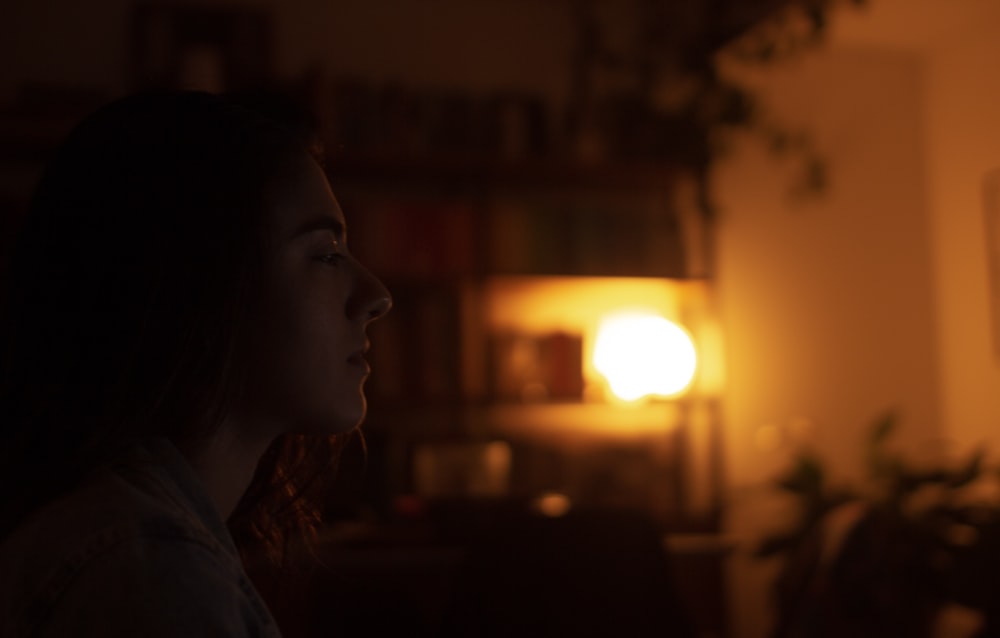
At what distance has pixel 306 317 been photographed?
0.89 metres

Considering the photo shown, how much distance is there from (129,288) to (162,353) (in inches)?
2.3

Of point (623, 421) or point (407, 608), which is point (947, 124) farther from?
point (407, 608)

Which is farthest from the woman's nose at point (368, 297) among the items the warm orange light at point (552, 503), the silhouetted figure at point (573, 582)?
the warm orange light at point (552, 503)

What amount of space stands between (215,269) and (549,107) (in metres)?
3.09

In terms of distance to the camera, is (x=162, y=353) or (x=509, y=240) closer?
(x=162, y=353)

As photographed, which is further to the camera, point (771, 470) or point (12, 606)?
point (771, 470)

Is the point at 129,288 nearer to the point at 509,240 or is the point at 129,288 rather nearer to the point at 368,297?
the point at 368,297

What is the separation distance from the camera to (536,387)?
335 cm

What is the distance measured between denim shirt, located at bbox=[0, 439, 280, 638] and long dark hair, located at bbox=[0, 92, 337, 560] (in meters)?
0.08

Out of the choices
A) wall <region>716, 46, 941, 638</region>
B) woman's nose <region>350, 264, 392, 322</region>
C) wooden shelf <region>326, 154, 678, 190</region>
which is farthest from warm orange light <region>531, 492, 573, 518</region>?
woman's nose <region>350, 264, 392, 322</region>

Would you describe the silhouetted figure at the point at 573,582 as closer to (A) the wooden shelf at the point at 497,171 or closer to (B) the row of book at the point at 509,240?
(B) the row of book at the point at 509,240

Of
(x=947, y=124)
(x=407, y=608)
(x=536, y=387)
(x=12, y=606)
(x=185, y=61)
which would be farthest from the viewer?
(x=947, y=124)

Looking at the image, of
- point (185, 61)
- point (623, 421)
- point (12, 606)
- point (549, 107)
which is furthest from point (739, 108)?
point (12, 606)

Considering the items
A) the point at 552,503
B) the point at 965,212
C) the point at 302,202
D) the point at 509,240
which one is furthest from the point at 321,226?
the point at 965,212
